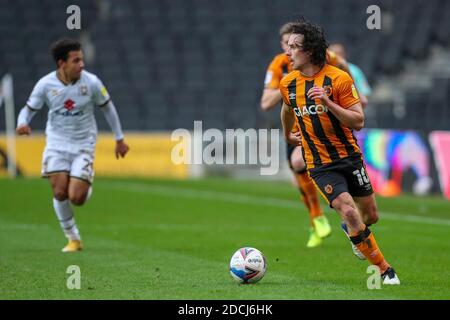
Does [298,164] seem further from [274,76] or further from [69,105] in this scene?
[69,105]

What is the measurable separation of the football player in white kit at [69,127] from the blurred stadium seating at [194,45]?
53.4 feet

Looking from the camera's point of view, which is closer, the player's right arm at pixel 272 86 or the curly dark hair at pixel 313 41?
the curly dark hair at pixel 313 41

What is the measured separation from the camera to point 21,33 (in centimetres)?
3136

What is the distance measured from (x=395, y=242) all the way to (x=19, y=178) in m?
15.2

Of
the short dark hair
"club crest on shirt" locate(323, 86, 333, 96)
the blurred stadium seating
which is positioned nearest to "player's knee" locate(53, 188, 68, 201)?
the short dark hair

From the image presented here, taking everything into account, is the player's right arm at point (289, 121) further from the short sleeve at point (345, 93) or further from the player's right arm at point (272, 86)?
the player's right arm at point (272, 86)

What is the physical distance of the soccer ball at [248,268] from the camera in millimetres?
7934

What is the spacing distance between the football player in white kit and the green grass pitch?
63 centimetres

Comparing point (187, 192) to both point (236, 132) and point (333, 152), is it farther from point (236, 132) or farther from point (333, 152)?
point (333, 152)

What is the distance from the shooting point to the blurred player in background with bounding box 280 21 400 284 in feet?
26.0

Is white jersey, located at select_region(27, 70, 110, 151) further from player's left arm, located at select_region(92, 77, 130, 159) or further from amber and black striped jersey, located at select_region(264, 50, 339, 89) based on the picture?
amber and black striped jersey, located at select_region(264, 50, 339, 89)

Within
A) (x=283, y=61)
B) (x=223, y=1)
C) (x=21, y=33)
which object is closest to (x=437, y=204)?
(x=283, y=61)

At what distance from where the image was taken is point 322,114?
8078 millimetres

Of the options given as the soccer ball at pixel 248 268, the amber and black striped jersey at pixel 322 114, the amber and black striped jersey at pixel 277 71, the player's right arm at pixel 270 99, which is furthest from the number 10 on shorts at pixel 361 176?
the amber and black striped jersey at pixel 277 71
